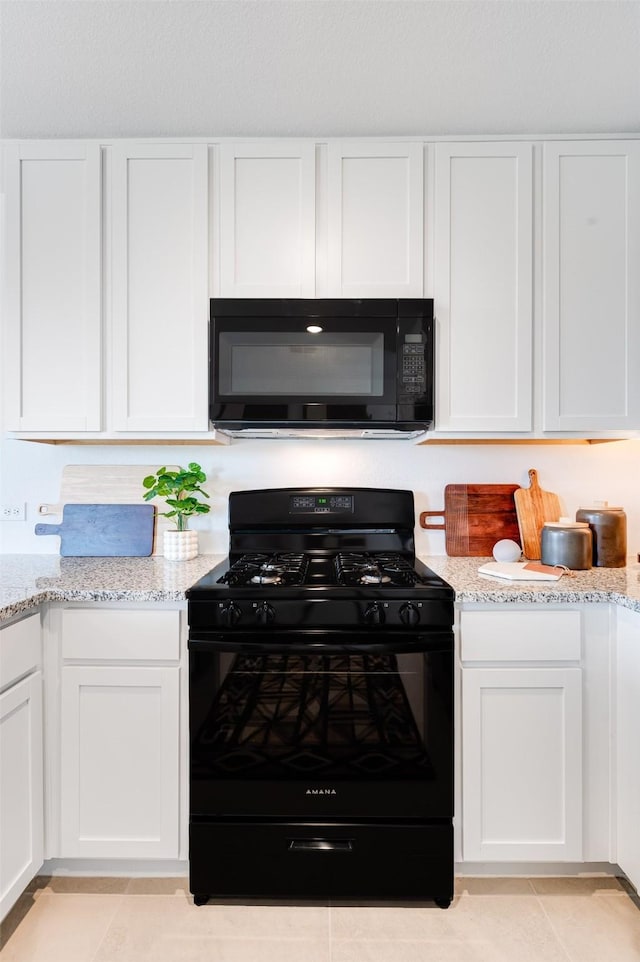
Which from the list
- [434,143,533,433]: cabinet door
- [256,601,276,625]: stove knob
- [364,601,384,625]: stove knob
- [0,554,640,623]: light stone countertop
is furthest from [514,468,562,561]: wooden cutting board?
[256,601,276,625]: stove knob

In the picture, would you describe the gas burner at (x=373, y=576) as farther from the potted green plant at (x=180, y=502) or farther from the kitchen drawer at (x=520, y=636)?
the potted green plant at (x=180, y=502)

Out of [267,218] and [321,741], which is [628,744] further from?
[267,218]

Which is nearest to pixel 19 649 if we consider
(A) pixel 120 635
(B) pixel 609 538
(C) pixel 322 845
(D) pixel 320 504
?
(A) pixel 120 635

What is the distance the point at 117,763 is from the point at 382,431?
143 centimetres

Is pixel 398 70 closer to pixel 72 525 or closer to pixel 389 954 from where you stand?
pixel 72 525

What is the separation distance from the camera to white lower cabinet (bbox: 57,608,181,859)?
1635 millimetres

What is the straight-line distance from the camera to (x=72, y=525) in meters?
2.24

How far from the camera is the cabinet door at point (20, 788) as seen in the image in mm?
1450

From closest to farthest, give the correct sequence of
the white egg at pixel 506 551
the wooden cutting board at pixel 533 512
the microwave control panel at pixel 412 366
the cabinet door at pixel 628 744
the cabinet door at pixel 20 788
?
the cabinet door at pixel 20 788 < the cabinet door at pixel 628 744 < the microwave control panel at pixel 412 366 < the white egg at pixel 506 551 < the wooden cutting board at pixel 533 512

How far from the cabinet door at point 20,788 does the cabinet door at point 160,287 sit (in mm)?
975

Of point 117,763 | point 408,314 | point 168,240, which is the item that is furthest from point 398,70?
point 117,763

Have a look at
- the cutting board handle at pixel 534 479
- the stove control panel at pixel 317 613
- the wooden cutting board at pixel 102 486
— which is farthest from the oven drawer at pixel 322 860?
the cutting board handle at pixel 534 479

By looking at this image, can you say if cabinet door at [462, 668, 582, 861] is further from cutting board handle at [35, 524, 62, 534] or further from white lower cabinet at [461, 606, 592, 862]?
cutting board handle at [35, 524, 62, 534]

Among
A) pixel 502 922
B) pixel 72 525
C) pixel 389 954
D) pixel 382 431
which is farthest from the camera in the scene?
pixel 72 525
